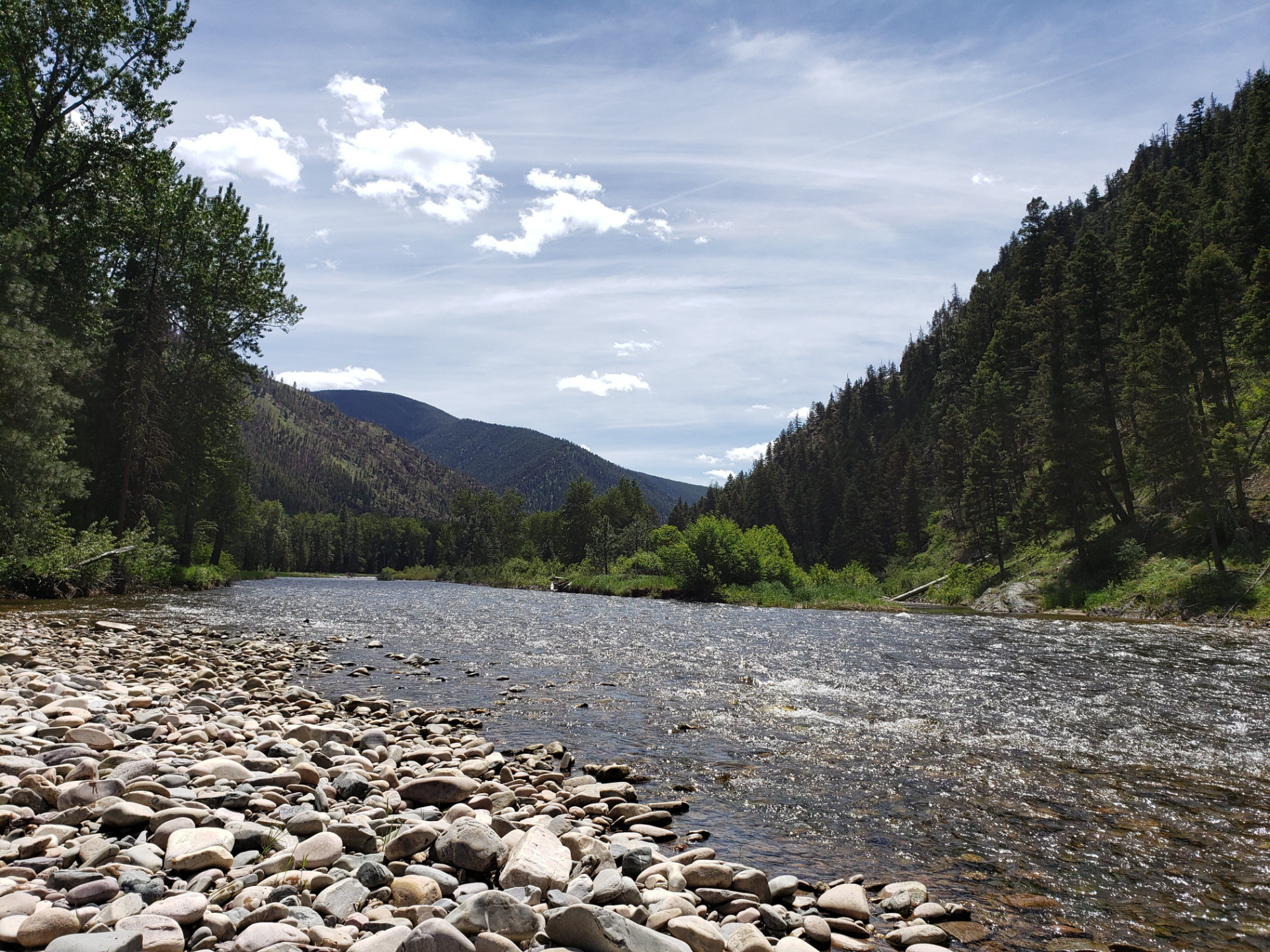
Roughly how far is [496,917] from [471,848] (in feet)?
4.07

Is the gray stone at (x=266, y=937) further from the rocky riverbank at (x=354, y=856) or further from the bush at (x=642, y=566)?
the bush at (x=642, y=566)

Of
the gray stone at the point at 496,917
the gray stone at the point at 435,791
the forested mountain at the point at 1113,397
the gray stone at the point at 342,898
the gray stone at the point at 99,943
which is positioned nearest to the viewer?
the gray stone at the point at 99,943

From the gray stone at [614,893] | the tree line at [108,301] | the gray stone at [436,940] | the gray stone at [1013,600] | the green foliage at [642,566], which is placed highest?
the tree line at [108,301]

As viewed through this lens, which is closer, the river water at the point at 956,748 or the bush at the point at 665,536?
the river water at the point at 956,748

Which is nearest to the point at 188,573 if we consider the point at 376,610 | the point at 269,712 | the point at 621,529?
the point at 376,610

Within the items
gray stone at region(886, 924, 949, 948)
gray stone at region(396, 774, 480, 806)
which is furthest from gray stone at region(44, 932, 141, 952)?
gray stone at region(886, 924, 949, 948)

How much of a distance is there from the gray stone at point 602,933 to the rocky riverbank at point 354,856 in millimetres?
11

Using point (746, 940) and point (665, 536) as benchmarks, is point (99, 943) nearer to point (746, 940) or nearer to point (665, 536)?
point (746, 940)

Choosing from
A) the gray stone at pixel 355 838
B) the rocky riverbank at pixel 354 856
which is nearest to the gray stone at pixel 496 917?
the rocky riverbank at pixel 354 856

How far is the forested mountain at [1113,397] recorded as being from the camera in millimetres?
33344

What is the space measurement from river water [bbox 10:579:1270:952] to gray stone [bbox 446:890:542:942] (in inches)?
112

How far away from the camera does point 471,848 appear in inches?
213

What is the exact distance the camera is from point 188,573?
40.3 m

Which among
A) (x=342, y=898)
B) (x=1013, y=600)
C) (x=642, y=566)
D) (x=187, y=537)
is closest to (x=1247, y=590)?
(x=1013, y=600)
